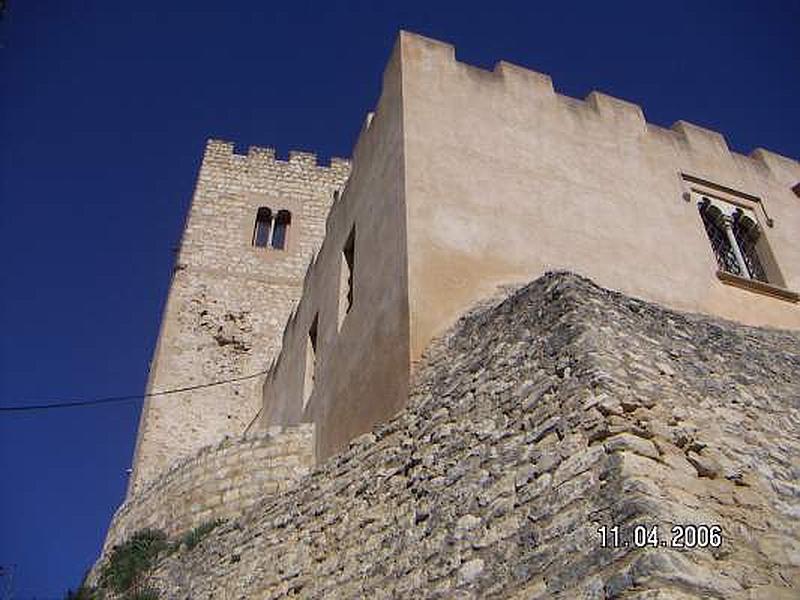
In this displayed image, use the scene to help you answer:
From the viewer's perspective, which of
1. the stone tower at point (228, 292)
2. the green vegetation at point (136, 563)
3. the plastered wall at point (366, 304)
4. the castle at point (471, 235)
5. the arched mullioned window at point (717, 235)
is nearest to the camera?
the plastered wall at point (366, 304)

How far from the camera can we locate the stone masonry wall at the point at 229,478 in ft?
26.4

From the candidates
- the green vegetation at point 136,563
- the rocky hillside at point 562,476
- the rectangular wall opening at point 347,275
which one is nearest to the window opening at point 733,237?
the rocky hillside at point 562,476

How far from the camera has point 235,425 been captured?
14.9 m

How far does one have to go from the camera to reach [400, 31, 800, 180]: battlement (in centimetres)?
889

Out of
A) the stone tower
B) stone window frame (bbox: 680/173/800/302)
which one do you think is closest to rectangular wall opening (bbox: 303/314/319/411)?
the stone tower

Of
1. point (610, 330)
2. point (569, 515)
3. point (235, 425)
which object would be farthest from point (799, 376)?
point (235, 425)

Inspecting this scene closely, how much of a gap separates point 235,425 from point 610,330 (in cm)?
1145

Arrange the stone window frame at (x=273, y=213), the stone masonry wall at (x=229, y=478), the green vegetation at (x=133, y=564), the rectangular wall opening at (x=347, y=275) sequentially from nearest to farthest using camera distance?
the green vegetation at (x=133, y=564) < the stone masonry wall at (x=229, y=478) < the rectangular wall opening at (x=347, y=275) < the stone window frame at (x=273, y=213)

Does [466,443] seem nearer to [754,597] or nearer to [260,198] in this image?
[754,597]

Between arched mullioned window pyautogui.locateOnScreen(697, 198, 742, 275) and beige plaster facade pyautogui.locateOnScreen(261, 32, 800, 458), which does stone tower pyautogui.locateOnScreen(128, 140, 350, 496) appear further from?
arched mullioned window pyautogui.locateOnScreen(697, 198, 742, 275)

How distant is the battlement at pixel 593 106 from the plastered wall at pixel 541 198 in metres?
0.02

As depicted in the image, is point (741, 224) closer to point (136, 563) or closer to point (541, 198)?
point (541, 198)

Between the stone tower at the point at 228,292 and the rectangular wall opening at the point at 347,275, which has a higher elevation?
the stone tower at the point at 228,292

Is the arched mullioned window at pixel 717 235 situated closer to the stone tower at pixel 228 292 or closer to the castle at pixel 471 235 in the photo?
the castle at pixel 471 235
